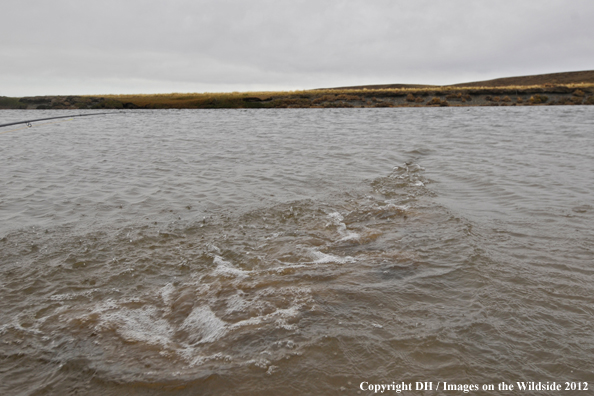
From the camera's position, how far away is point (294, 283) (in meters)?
3.47

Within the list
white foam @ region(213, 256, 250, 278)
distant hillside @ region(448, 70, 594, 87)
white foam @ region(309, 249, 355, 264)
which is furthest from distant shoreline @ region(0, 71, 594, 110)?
white foam @ region(213, 256, 250, 278)

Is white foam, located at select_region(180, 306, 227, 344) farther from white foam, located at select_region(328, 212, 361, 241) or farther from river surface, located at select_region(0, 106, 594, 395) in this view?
white foam, located at select_region(328, 212, 361, 241)

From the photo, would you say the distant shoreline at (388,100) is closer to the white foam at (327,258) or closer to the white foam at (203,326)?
the white foam at (327,258)

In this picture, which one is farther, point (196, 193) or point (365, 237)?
point (196, 193)

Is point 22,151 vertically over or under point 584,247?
over

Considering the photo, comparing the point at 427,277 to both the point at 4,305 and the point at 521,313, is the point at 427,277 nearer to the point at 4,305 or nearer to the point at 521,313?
the point at 521,313

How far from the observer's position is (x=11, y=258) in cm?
416

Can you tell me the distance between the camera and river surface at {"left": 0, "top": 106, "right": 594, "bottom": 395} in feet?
7.80

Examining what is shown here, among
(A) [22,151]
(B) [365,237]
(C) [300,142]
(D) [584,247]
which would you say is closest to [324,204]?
(B) [365,237]

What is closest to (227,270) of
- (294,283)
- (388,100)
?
(294,283)

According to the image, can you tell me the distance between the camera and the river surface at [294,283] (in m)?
2.38

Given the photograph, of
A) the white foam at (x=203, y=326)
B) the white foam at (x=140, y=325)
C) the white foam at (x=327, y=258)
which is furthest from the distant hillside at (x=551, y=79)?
the white foam at (x=140, y=325)

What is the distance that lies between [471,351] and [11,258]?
465 centimetres

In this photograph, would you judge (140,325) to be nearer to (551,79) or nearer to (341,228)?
(341,228)
